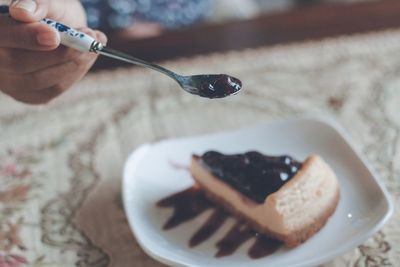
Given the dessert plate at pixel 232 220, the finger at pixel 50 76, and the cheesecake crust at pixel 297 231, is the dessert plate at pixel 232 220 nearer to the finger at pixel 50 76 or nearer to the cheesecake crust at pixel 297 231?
the cheesecake crust at pixel 297 231

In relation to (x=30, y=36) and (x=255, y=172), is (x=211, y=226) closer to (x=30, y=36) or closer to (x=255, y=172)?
(x=255, y=172)

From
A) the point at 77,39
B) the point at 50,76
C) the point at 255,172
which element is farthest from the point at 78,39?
the point at 255,172

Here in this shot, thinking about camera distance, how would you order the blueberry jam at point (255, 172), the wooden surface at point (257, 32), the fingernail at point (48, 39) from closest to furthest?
the fingernail at point (48, 39)
the blueberry jam at point (255, 172)
the wooden surface at point (257, 32)

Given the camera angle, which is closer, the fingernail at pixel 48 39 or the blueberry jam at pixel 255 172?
the fingernail at pixel 48 39

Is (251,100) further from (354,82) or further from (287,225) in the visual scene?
(287,225)

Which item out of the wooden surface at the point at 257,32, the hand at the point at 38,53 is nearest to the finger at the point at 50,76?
the hand at the point at 38,53

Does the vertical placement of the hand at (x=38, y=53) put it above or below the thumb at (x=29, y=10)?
below

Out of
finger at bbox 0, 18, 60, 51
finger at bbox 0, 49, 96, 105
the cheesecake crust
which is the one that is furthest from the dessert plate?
finger at bbox 0, 18, 60, 51
